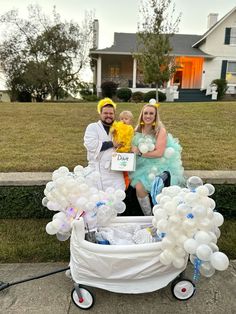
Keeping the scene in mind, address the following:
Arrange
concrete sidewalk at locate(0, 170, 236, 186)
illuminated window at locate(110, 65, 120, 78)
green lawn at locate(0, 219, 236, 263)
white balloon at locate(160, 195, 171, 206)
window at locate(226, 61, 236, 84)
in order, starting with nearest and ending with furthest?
white balloon at locate(160, 195, 171, 206), green lawn at locate(0, 219, 236, 263), concrete sidewalk at locate(0, 170, 236, 186), window at locate(226, 61, 236, 84), illuminated window at locate(110, 65, 120, 78)

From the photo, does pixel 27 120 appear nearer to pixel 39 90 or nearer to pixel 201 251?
pixel 201 251

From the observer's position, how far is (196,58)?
2441cm

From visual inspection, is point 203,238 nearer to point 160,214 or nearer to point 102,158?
point 160,214

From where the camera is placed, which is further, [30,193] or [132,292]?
[30,193]

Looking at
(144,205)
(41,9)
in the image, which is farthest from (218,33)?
(144,205)

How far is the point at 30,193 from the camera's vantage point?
391cm

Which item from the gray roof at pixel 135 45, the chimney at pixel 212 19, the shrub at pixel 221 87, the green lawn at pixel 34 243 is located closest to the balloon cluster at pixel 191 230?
the green lawn at pixel 34 243

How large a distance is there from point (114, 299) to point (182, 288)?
57cm

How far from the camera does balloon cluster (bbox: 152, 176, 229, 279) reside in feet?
6.73

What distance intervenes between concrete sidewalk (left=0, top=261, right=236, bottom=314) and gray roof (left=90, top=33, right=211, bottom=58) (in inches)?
826

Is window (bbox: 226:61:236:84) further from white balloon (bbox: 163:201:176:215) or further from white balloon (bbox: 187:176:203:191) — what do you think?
white balloon (bbox: 163:201:176:215)

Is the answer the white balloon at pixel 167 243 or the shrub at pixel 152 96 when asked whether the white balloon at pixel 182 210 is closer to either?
the white balloon at pixel 167 243

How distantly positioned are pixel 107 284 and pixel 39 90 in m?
22.2

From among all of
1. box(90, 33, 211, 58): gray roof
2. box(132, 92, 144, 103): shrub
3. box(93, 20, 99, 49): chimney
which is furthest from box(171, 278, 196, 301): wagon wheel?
box(93, 20, 99, 49): chimney
